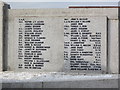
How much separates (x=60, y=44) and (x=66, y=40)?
0.26 metres

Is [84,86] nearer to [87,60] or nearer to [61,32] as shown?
[87,60]

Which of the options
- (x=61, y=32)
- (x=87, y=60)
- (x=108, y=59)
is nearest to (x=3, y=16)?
(x=61, y=32)

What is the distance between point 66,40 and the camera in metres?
9.52

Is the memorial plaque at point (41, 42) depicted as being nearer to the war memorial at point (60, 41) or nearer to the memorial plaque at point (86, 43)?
the war memorial at point (60, 41)

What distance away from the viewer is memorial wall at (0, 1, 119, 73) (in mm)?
9414

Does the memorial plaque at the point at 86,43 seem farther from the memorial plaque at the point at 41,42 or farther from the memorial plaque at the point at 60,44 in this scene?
the memorial plaque at the point at 41,42

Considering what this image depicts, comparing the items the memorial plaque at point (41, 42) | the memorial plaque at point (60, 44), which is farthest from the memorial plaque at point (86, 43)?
the memorial plaque at point (41, 42)

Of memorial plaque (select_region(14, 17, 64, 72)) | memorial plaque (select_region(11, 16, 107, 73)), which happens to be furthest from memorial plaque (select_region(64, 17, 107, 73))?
memorial plaque (select_region(14, 17, 64, 72))

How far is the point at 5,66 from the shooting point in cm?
993

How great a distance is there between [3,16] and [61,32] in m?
2.22

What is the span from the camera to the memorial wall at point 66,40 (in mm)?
9414

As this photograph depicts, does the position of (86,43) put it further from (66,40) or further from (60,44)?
(60,44)

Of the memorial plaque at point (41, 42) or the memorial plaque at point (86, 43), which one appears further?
the memorial plaque at point (41, 42)

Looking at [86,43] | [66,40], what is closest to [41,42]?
[66,40]
